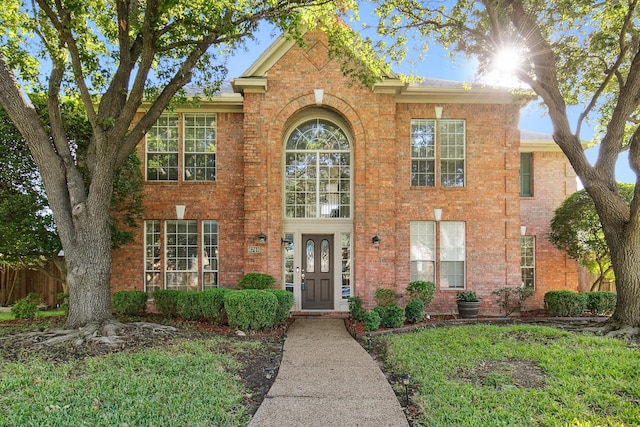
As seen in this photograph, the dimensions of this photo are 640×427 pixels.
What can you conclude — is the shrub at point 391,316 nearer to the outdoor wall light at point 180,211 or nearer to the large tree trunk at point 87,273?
the large tree trunk at point 87,273

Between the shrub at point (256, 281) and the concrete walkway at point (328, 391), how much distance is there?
7.78 feet

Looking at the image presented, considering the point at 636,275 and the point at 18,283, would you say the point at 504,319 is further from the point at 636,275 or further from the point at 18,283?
the point at 18,283

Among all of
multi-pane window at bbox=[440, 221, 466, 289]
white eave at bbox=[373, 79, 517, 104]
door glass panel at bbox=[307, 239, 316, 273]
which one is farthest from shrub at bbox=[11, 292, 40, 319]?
multi-pane window at bbox=[440, 221, 466, 289]

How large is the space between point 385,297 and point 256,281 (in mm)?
3204

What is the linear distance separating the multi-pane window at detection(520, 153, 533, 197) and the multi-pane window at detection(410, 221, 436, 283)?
A: 13.7 feet

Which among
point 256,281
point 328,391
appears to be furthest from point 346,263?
point 328,391

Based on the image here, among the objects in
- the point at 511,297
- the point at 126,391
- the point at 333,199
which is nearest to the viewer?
the point at 126,391

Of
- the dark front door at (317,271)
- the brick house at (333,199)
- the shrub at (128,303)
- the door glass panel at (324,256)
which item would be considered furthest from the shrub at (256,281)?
the shrub at (128,303)

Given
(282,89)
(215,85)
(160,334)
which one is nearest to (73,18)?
(215,85)

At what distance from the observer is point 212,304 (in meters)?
8.70

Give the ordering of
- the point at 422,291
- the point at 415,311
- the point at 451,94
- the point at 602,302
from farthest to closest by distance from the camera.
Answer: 1. the point at 451,94
2. the point at 602,302
3. the point at 422,291
4. the point at 415,311

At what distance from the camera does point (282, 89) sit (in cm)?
1030

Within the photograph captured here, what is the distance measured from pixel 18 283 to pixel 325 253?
1131 cm

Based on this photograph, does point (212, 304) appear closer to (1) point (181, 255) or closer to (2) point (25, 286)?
(1) point (181, 255)
